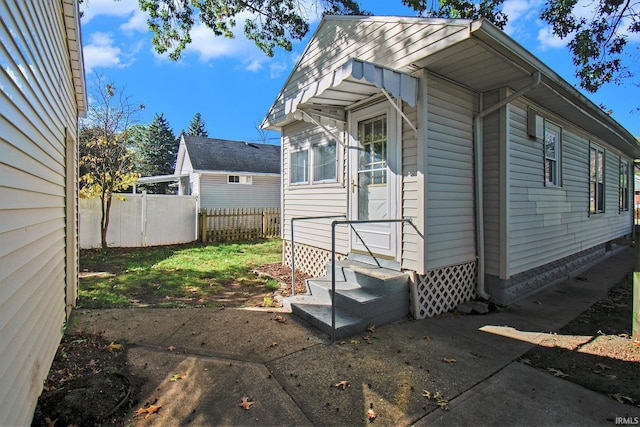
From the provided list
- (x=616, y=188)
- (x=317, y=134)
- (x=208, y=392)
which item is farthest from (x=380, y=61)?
(x=616, y=188)

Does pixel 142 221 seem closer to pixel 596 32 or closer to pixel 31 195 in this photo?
pixel 31 195

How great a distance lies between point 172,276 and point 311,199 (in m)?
3.40

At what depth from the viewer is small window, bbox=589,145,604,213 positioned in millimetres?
8242

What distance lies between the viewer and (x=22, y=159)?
2.21m

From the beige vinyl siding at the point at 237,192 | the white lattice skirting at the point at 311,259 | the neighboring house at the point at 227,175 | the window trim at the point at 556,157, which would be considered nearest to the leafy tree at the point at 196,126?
the neighboring house at the point at 227,175

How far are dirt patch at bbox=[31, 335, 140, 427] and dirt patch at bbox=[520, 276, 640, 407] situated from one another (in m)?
3.78

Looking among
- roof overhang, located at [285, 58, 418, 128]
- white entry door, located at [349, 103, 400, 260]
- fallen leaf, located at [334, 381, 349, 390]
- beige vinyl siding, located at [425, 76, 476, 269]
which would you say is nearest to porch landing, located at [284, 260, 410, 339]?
white entry door, located at [349, 103, 400, 260]

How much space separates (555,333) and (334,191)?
382cm

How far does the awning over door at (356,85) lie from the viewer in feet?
11.7

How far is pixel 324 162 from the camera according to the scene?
623 cm

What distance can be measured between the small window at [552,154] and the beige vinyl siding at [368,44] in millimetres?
3753

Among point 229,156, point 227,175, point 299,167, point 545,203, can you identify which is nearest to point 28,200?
point 299,167

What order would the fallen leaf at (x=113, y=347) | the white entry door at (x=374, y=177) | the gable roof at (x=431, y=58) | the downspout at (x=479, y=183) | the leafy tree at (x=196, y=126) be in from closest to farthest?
the fallen leaf at (x=113, y=347)
the gable roof at (x=431, y=58)
the white entry door at (x=374, y=177)
the downspout at (x=479, y=183)
the leafy tree at (x=196, y=126)

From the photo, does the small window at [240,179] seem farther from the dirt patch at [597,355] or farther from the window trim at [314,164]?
the dirt patch at [597,355]
